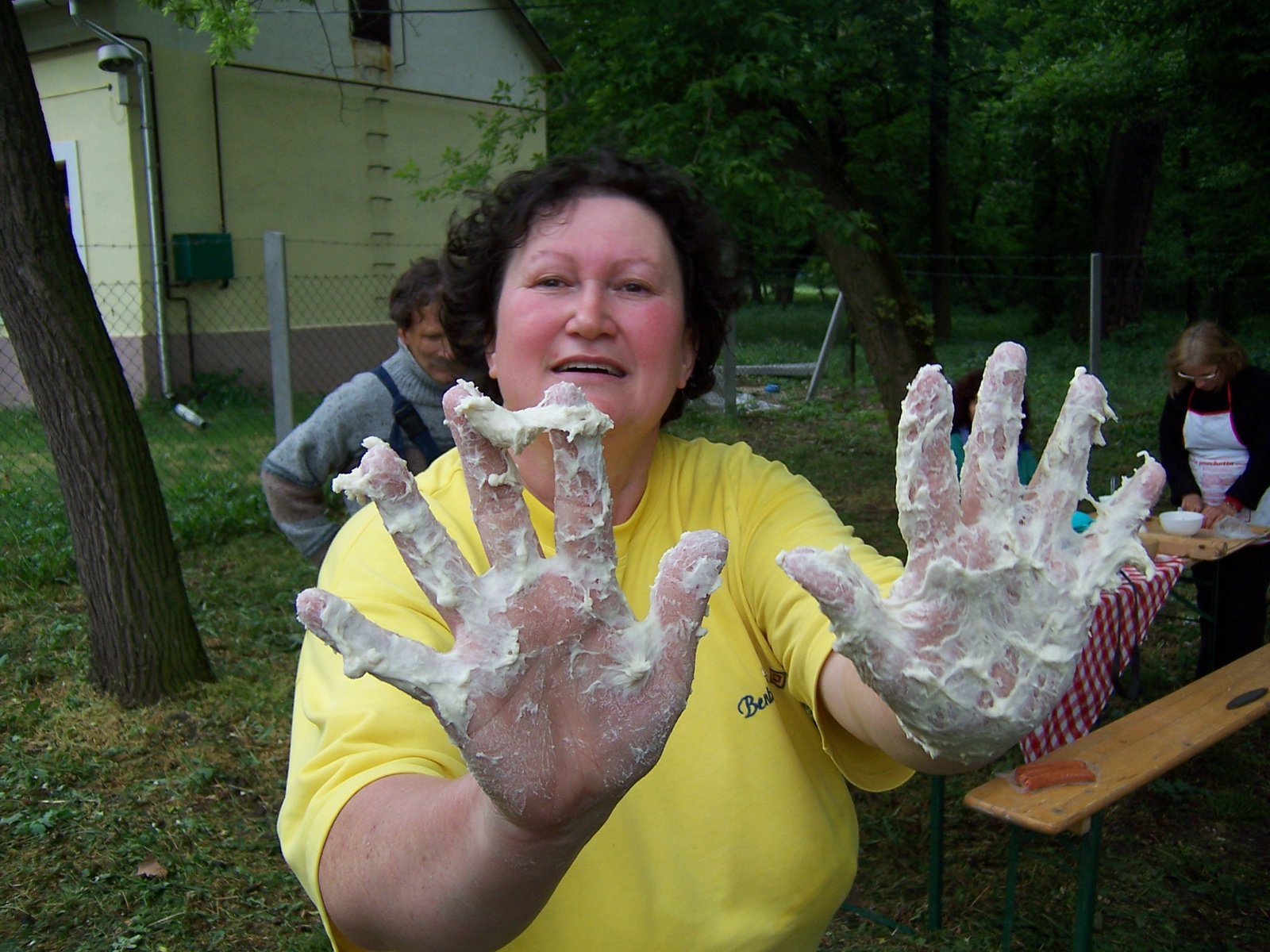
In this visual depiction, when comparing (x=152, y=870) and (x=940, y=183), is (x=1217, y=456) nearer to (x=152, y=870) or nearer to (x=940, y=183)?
(x=152, y=870)

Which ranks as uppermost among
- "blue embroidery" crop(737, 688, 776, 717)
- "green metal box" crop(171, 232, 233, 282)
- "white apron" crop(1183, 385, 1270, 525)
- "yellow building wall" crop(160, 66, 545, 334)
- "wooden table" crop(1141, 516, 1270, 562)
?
"yellow building wall" crop(160, 66, 545, 334)

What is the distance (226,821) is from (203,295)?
8.91 meters

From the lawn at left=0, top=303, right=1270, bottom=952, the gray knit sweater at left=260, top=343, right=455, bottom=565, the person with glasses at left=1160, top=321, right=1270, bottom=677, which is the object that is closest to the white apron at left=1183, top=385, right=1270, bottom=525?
the person with glasses at left=1160, top=321, right=1270, bottom=677

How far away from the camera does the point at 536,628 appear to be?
2.90ft

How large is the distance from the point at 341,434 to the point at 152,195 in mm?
9033

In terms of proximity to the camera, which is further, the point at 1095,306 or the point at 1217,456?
the point at 1095,306

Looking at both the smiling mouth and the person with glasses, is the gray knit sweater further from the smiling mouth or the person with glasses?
the person with glasses

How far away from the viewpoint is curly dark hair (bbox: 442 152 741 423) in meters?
1.58

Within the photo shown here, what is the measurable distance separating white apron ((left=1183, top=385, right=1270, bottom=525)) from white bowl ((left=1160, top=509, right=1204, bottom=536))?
39cm

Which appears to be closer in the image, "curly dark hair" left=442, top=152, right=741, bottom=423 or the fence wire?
"curly dark hair" left=442, top=152, right=741, bottom=423

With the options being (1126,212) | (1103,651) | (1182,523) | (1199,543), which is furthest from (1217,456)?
(1126,212)

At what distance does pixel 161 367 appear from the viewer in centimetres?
1012

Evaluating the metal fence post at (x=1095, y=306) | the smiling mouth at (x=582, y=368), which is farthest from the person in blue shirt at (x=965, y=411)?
the smiling mouth at (x=582, y=368)

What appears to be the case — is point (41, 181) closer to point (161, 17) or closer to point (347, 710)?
point (347, 710)
